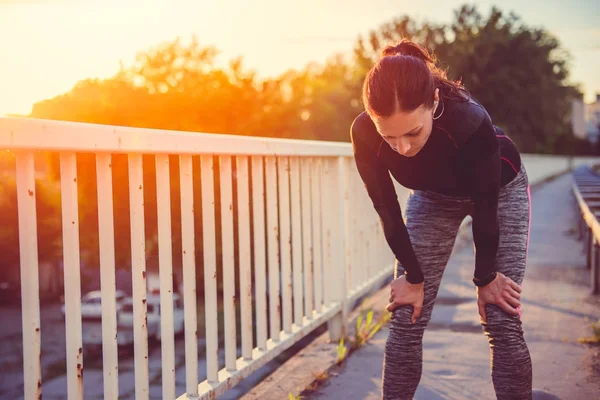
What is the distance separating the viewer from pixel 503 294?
7.32ft

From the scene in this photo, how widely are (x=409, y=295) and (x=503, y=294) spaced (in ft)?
1.01

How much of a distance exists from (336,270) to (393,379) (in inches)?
73.8

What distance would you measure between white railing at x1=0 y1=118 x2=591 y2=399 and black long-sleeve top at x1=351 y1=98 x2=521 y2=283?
2.21 feet

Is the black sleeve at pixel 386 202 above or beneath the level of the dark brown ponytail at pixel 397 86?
beneath

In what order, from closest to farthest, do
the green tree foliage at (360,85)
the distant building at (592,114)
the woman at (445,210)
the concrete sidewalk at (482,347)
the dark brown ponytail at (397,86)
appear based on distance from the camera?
the dark brown ponytail at (397,86)
the woman at (445,210)
the concrete sidewalk at (482,347)
the green tree foliage at (360,85)
the distant building at (592,114)

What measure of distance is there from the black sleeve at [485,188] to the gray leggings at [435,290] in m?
0.11

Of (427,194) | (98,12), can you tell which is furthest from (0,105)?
(98,12)

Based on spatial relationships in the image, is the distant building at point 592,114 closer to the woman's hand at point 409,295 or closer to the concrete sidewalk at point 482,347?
the concrete sidewalk at point 482,347

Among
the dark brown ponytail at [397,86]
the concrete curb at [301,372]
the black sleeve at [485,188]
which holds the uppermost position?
the dark brown ponytail at [397,86]

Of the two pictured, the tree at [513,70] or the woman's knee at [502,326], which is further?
the tree at [513,70]

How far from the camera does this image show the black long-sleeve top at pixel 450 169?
2.14m

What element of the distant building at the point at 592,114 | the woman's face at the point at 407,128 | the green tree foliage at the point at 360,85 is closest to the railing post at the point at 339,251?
the woman's face at the point at 407,128

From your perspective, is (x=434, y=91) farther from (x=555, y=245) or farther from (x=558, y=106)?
(x=558, y=106)

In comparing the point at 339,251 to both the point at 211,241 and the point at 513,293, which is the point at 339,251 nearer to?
the point at 211,241
